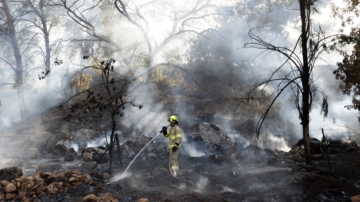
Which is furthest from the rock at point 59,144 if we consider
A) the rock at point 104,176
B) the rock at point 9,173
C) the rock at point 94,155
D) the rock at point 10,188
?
the rock at point 10,188

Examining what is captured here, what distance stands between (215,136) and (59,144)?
23.2 feet

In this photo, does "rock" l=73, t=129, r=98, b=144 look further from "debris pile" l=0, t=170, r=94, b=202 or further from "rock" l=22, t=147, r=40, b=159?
"debris pile" l=0, t=170, r=94, b=202

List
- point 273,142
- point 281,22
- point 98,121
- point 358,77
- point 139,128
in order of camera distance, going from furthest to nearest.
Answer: point 281,22 < point 98,121 < point 139,128 < point 273,142 < point 358,77

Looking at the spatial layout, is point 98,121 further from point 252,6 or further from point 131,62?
point 252,6

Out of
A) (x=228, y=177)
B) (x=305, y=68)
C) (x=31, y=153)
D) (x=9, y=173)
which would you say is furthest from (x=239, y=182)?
(x=31, y=153)

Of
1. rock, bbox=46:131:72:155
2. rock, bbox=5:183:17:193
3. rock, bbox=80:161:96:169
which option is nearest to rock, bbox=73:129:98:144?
rock, bbox=46:131:72:155

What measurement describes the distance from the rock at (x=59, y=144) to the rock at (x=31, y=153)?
2.34 feet

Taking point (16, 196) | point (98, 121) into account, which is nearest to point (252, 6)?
point (98, 121)

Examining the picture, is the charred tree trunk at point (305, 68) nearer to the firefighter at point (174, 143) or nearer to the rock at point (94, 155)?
the firefighter at point (174, 143)

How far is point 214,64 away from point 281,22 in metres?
7.14

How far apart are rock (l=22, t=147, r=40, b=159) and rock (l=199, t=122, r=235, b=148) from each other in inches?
281

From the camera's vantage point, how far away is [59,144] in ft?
40.7

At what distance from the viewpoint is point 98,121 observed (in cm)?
1719

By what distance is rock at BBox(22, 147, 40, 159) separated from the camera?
11375 millimetres
